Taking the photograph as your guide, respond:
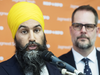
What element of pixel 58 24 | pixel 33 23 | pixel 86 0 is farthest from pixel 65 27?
pixel 33 23

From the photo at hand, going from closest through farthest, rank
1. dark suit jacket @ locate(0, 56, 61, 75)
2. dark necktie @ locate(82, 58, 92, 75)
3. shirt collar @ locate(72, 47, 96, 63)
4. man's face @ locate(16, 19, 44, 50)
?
dark suit jacket @ locate(0, 56, 61, 75) → man's face @ locate(16, 19, 44, 50) → dark necktie @ locate(82, 58, 92, 75) → shirt collar @ locate(72, 47, 96, 63)

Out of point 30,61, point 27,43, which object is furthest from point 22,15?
point 30,61

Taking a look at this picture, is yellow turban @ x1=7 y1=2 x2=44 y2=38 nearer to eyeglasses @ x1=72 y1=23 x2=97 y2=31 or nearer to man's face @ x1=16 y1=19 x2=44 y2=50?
man's face @ x1=16 y1=19 x2=44 y2=50

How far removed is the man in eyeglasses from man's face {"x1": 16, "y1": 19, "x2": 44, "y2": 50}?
0.56m

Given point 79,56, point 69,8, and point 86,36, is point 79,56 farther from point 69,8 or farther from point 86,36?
point 69,8

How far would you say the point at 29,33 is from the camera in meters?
1.66

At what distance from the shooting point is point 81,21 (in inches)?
79.0

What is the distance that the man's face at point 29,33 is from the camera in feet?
5.42

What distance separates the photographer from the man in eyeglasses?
198 centimetres

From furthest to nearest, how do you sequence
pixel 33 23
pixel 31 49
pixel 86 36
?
pixel 86 36 → pixel 33 23 → pixel 31 49

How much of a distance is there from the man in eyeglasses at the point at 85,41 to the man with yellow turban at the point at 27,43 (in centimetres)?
45

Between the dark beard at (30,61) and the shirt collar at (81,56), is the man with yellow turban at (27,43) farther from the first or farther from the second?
the shirt collar at (81,56)

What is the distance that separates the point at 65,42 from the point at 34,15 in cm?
Answer: 133

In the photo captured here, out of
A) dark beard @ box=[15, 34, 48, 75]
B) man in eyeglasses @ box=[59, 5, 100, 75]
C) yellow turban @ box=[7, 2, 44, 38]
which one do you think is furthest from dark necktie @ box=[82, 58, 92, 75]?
yellow turban @ box=[7, 2, 44, 38]
